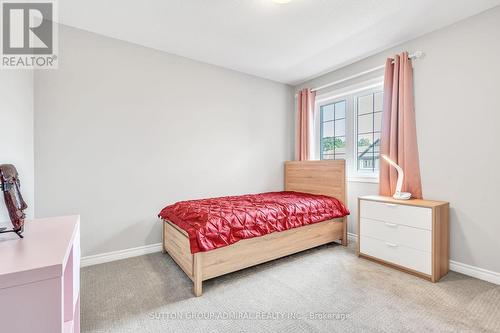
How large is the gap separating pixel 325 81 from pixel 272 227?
8.30ft

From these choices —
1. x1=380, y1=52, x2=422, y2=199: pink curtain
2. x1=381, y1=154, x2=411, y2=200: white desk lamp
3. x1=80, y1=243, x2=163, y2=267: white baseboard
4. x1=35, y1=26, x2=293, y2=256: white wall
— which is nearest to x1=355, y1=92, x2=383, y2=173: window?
x1=380, y1=52, x2=422, y2=199: pink curtain

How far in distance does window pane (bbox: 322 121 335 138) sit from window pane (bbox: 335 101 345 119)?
0.48 feet

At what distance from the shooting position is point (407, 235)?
7.39 ft

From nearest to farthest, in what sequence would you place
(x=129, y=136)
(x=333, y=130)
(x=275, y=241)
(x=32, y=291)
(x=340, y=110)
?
(x=32, y=291) → (x=275, y=241) → (x=129, y=136) → (x=340, y=110) → (x=333, y=130)

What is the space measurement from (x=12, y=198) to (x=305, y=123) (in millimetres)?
3500

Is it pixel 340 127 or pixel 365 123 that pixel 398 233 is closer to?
pixel 365 123

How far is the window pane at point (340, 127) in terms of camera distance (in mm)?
3488

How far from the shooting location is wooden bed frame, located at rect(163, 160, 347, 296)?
6.43 feet

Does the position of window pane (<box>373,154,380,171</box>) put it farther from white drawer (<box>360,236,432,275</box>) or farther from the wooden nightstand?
white drawer (<box>360,236,432,275</box>)

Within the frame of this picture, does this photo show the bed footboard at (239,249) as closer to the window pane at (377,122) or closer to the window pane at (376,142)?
the window pane at (376,142)

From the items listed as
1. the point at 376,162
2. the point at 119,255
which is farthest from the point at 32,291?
the point at 376,162

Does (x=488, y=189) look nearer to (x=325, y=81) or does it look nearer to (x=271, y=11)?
(x=325, y=81)

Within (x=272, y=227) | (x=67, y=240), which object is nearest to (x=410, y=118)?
(x=272, y=227)

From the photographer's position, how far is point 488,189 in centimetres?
211
